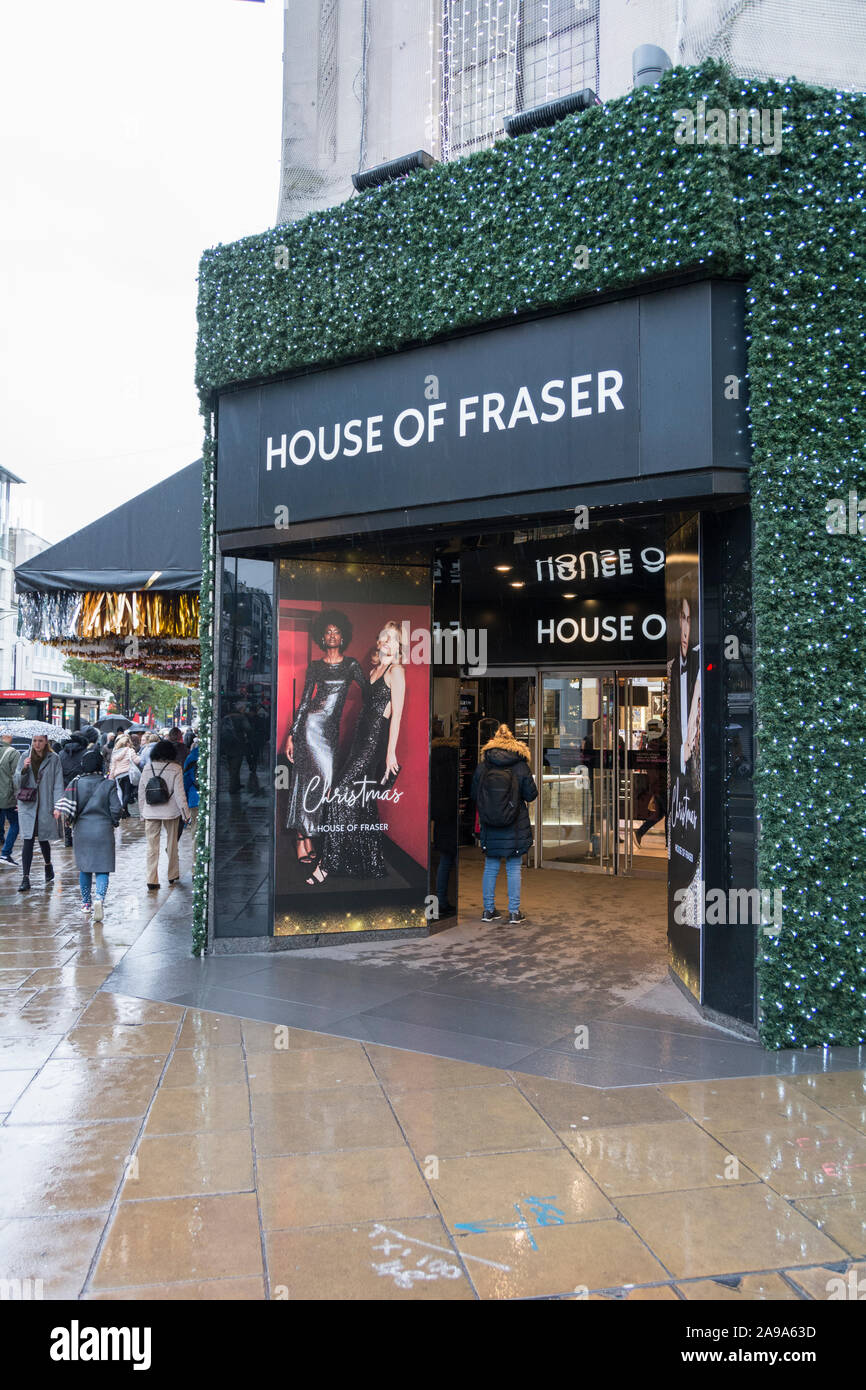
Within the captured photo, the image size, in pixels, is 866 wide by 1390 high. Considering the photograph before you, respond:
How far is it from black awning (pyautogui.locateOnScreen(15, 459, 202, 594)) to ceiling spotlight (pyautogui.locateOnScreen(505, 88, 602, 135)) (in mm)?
4081

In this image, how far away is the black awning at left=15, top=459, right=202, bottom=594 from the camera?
916cm

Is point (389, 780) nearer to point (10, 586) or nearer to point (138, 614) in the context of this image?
point (138, 614)

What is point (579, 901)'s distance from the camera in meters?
10.4

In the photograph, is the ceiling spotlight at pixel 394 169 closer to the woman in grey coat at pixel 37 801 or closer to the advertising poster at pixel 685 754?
the advertising poster at pixel 685 754

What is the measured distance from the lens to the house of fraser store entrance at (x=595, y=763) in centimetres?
1204

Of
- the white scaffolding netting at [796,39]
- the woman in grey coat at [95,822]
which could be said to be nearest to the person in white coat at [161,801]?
the woman in grey coat at [95,822]

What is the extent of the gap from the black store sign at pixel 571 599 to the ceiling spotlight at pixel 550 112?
350 centimetres

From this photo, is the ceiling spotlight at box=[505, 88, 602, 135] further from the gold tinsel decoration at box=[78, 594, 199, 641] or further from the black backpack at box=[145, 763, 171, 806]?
the black backpack at box=[145, 763, 171, 806]

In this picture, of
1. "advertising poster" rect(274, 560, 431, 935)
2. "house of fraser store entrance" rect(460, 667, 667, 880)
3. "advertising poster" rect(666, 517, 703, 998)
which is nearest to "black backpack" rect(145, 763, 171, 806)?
"advertising poster" rect(274, 560, 431, 935)

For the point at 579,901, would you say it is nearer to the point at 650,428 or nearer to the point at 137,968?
the point at 137,968

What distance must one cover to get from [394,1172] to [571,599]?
29.5ft

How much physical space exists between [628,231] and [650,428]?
1.23 meters
